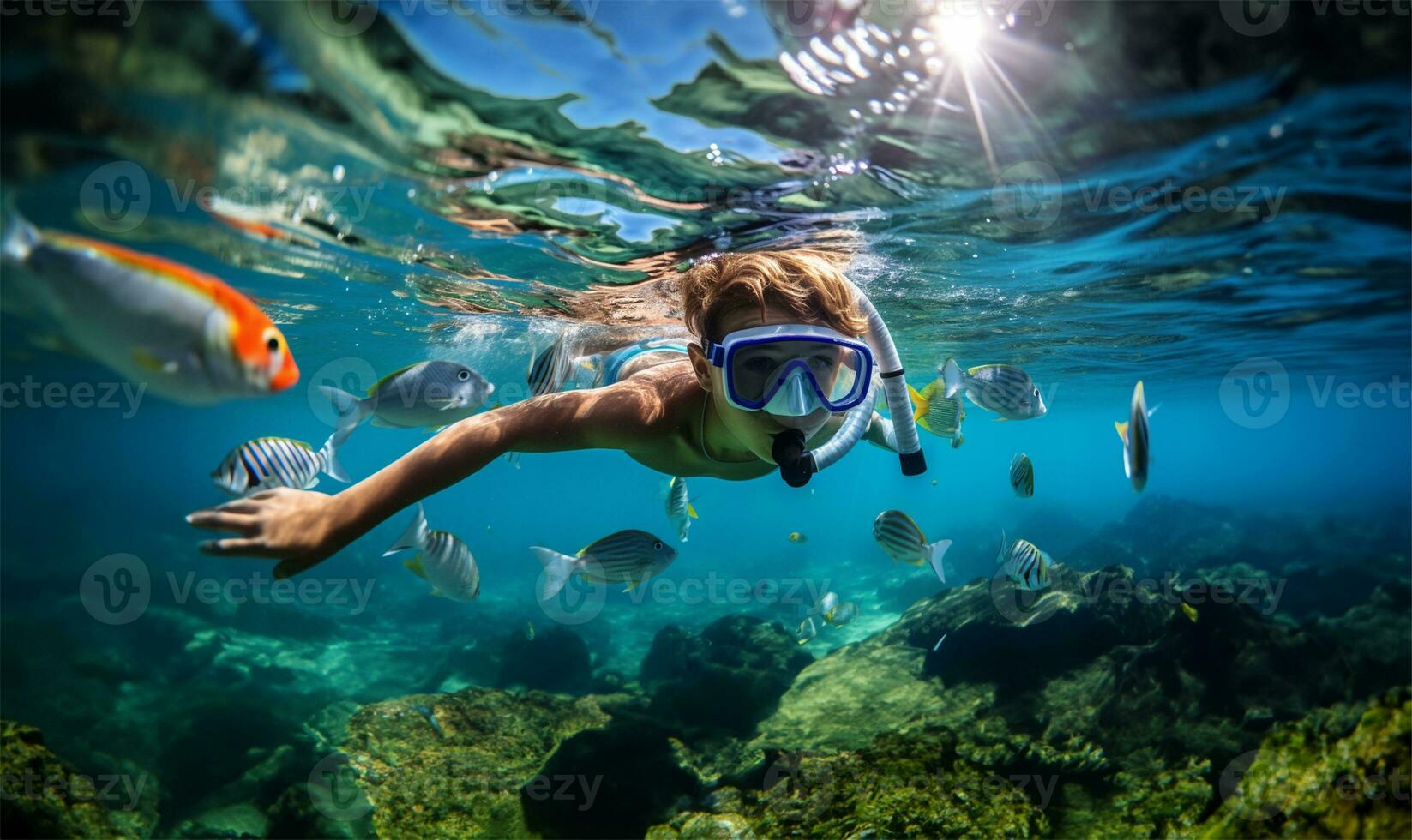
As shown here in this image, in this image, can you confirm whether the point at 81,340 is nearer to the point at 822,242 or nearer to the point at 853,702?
the point at 822,242

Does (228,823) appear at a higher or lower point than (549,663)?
higher

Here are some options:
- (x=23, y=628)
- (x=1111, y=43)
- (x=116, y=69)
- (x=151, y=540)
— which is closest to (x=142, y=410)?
(x=151, y=540)

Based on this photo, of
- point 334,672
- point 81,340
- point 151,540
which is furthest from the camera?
point 151,540

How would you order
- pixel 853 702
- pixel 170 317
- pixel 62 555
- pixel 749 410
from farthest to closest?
pixel 62 555, pixel 853 702, pixel 749 410, pixel 170 317

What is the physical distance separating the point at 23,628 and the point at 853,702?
19.3 metres

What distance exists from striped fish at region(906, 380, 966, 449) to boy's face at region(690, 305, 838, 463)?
2.98 meters

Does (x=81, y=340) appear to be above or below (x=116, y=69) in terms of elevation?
below

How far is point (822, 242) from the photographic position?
9844 mm

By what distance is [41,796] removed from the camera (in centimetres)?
569

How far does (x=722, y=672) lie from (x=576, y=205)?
26.3ft

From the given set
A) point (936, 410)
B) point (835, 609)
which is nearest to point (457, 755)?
point (835, 609)

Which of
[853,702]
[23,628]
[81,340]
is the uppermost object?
[81,340]
